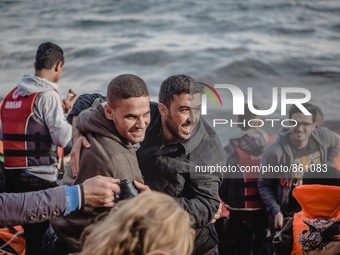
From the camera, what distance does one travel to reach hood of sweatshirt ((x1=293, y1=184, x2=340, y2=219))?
231cm

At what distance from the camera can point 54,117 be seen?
3049mm

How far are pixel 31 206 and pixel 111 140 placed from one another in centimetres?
43

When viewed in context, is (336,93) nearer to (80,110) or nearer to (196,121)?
(196,121)

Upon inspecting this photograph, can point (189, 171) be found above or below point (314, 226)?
above

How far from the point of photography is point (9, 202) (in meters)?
1.77

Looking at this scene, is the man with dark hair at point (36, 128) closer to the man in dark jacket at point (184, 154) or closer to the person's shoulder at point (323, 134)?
the man in dark jacket at point (184, 154)

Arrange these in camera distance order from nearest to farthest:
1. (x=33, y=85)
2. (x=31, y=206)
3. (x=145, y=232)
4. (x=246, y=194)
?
(x=145, y=232) → (x=31, y=206) → (x=33, y=85) → (x=246, y=194)

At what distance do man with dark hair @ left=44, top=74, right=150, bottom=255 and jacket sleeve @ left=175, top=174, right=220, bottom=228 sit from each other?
0.76 ft

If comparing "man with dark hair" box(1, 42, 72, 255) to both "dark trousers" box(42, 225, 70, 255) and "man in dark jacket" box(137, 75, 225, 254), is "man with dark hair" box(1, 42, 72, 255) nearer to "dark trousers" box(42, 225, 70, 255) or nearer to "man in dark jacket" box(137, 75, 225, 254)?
"dark trousers" box(42, 225, 70, 255)

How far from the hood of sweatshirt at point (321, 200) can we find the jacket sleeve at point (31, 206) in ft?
3.59

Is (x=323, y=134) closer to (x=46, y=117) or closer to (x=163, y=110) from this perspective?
(x=163, y=110)

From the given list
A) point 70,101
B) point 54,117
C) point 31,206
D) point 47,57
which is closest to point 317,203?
point 31,206

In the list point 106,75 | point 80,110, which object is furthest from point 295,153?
point 106,75

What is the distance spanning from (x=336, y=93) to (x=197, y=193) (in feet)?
4.22
